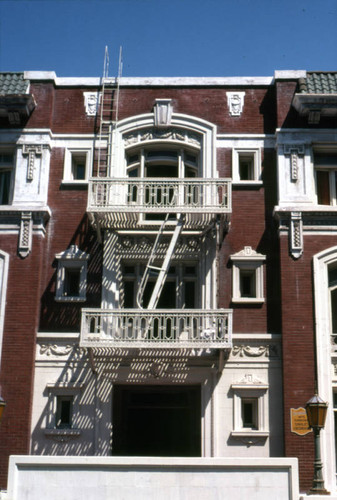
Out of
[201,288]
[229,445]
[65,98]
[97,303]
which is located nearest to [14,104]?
[65,98]

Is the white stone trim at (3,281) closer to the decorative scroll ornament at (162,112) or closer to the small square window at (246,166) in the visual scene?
the decorative scroll ornament at (162,112)

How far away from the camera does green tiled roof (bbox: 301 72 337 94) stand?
70.9 feet

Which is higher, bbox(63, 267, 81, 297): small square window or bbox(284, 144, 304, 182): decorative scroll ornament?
bbox(284, 144, 304, 182): decorative scroll ornament

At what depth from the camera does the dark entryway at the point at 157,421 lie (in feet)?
65.2

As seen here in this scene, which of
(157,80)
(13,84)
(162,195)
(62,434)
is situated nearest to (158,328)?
(162,195)

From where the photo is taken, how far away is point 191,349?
64.3 feet

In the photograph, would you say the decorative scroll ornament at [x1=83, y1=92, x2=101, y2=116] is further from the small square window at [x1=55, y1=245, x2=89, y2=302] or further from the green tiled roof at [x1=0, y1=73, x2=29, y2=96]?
the small square window at [x1=55, y1=245, x2=89, y2=302]

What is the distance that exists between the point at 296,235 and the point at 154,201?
4.16 metres

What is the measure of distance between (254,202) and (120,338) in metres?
5.84

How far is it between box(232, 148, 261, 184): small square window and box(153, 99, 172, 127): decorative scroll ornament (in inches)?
90.9

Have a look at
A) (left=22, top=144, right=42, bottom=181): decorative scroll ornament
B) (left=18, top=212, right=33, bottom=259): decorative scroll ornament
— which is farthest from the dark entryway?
(left=22, top=144, right=42, bottom=181): decorative scroll ornament

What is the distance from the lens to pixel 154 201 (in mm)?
20281

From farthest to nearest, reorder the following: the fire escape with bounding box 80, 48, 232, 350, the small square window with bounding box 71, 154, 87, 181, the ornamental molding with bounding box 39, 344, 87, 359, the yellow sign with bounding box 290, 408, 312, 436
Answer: the small square window with bounding box 71, 154, 87, 181, the ornamental molding with bounding box 39, 344, 87, 359, the fire escape with bounding box 80, 48, 232, 350, the yellow sign with bounding box 290, 408, 312, 436

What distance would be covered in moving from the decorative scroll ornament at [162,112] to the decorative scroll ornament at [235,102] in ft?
6.09
